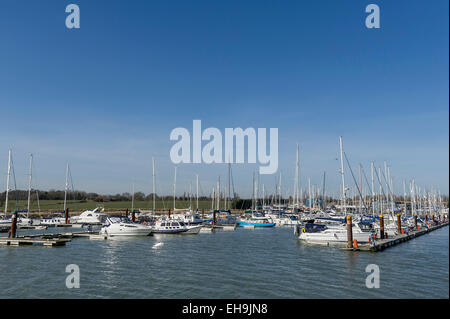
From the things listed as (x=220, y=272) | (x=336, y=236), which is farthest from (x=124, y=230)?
(x=336, y=236)

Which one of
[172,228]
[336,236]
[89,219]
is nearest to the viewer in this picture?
[336,236]

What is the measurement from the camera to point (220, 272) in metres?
26.7

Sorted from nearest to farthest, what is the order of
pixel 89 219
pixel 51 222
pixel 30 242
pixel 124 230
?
pixel 30 242, pixel 124 230, pixel 51 222, pixel 89 219

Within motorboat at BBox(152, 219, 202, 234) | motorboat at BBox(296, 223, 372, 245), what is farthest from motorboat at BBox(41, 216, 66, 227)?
motorboat at BBox(296, 223, 372, 245)

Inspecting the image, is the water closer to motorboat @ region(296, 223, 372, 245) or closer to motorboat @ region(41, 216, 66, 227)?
motorboat @ region(296, 223, 372, 245)

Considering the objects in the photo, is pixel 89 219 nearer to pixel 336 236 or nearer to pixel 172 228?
pixel 172 228

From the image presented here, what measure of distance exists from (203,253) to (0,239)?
2859 cm

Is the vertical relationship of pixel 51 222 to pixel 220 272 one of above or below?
below

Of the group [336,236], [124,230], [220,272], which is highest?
[336,236]

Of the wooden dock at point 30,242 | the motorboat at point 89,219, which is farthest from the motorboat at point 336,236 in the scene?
the motorboat at point 89,219

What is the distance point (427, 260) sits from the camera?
32500 millimetres

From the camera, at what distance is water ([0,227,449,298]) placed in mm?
21078
